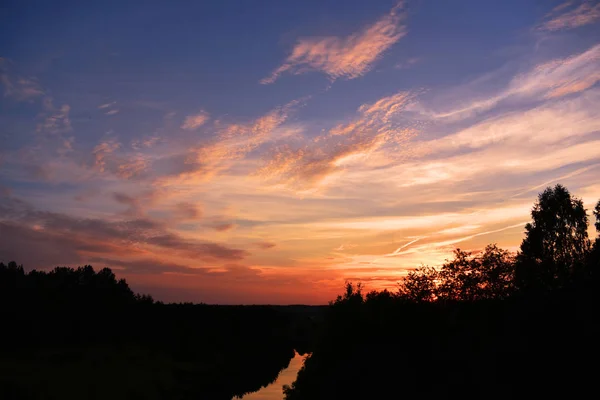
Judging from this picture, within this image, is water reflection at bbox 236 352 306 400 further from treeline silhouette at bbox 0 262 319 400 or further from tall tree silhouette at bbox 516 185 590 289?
tall tree silhouette at bbox 516 185 590 289

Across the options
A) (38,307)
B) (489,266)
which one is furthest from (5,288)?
(489,266)

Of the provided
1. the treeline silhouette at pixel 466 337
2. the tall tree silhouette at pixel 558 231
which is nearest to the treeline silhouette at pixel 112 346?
the treeline silhouette at pixel 466 337

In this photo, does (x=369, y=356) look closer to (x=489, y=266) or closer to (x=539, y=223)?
(x=489, y=266)

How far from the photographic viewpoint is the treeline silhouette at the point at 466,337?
75.4 ft

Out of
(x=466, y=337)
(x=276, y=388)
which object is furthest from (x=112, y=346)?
(x=466, y=337)

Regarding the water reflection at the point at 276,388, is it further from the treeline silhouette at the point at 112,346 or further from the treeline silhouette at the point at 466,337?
the treeline silhouette at the point at 466,337

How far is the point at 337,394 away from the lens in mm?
34281

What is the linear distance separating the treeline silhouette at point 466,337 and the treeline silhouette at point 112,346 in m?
20.0

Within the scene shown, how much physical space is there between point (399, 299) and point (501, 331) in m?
14.1

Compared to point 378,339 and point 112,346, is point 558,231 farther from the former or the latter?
point 112,346

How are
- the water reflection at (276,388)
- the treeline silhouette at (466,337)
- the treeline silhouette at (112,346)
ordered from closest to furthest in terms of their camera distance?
the treeline silhouette at (466,337) → the treeline silhouette at (112,346) → the water reflection at (276,388)

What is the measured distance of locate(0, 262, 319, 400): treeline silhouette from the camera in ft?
190

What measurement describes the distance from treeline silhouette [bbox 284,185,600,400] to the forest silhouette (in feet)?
0.31

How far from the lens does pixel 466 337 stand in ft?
99.2
